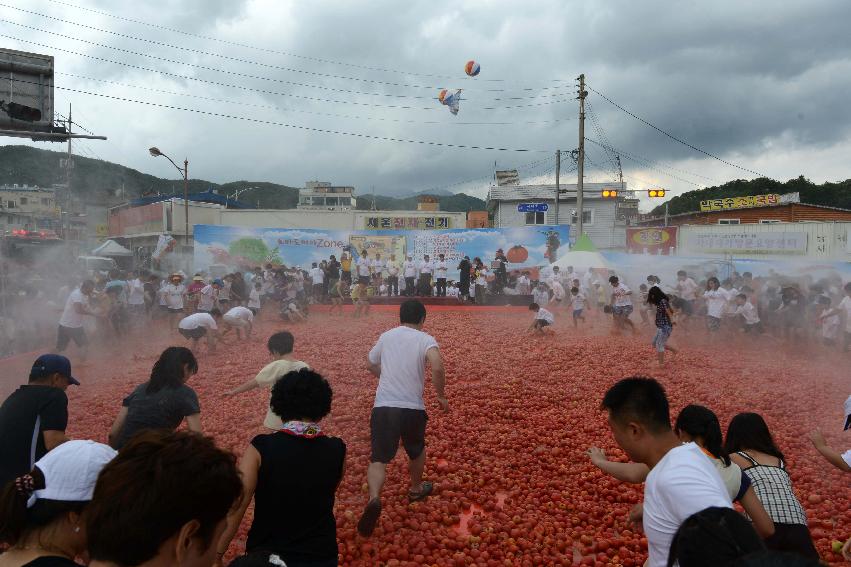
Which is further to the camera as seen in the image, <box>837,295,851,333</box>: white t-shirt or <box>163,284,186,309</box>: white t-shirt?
<box>163,284,186,309</box>: white t-shirt

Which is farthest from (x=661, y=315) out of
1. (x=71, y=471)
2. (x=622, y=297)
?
(x=71, y=471)

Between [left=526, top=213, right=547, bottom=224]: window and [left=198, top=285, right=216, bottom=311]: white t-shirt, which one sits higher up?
[left=526, top=213, right=547, bottom=224]: window

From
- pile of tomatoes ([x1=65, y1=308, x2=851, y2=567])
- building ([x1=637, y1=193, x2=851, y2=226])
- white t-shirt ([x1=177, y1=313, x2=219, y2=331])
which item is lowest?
pile of tomatoes ([x1=65, y1=308, x2=851, y2=567])

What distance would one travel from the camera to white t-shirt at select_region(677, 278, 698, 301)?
53.9 feet

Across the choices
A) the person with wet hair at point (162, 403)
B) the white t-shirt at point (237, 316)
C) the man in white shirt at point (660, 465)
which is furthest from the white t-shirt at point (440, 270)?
the man in white shirt at point (660, 465)

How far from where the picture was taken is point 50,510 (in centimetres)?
197

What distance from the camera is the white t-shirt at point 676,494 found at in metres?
2.00

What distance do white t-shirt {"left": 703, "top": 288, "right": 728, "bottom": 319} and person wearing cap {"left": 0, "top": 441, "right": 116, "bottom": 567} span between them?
49.3ft

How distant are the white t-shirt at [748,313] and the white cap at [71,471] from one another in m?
15.4

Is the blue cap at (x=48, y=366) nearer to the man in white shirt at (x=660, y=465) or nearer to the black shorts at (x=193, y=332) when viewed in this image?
the man in white shirt at (x=660, y=465)

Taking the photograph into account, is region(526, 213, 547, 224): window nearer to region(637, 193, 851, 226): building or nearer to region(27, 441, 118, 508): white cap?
region(637, 193, 851, 226): building

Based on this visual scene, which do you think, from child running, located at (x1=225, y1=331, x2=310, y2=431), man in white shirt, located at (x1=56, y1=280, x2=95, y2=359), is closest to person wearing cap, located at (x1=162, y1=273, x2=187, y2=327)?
man in white shirt, located at (x1=56, y1=280, x2=95, y2=359)

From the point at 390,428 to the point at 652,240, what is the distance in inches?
1080

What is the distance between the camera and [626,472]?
302cm
